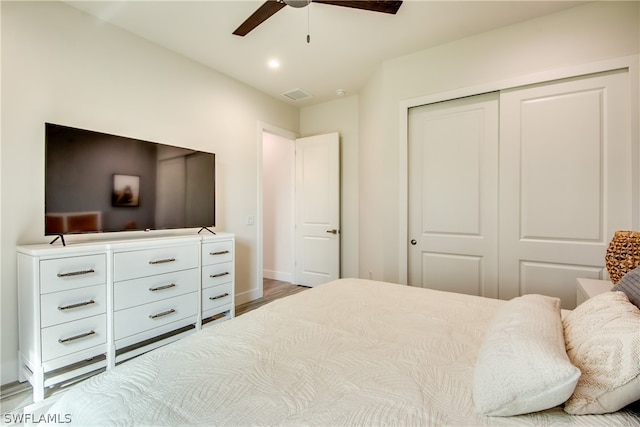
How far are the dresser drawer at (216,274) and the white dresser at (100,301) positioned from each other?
0.06ft

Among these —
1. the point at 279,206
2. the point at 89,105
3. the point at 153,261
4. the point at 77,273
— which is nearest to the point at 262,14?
the point at 89,105

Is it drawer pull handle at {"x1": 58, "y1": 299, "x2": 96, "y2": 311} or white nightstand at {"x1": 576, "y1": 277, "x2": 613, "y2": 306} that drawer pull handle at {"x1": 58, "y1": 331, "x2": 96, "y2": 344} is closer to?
drawer pull handle at {"x1": 58, "y1": 299, "x2": 96, "y2": 311}

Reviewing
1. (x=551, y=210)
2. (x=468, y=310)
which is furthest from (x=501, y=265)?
(x=468, y=310)

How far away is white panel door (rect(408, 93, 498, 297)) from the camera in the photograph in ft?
8.30

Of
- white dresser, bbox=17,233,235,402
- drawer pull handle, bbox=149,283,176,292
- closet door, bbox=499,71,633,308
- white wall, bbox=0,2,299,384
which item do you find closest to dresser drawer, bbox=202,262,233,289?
white dresser, bbox=17,233,235,402

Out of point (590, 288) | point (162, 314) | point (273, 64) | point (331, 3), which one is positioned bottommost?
point (162, 314)

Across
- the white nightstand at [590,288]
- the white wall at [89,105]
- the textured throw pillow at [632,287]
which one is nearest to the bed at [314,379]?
the textured throw pillow at [632,287]

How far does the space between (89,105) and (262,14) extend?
1.53 m

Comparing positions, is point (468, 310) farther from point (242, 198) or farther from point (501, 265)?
point (242, 198)

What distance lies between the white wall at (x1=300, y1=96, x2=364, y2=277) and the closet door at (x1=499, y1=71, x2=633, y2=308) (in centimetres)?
181

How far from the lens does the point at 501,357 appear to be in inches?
30.4

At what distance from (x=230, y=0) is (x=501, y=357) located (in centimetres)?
264

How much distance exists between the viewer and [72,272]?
1809 millimetres

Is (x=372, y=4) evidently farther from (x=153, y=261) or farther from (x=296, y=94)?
(x=153, y=261)
